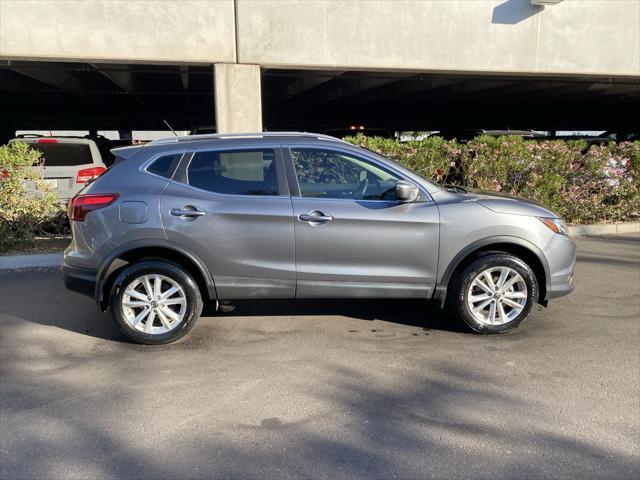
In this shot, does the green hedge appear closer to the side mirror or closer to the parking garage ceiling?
Answer: the parking garage ceiling

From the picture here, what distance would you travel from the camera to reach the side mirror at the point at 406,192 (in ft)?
14.6

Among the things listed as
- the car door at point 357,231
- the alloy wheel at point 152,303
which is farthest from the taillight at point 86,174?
the car door at point 357,231

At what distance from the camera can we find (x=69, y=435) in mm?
3225

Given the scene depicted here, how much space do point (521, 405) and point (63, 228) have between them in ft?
23.9

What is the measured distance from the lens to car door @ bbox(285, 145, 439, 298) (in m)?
4.55

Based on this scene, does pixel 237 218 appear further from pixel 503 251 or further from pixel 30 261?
pixel 30 261

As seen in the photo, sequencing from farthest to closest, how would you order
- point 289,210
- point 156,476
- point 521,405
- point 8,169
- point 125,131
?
point 125,131, point 8,169, point 289,210, point 521,405, point 156,476

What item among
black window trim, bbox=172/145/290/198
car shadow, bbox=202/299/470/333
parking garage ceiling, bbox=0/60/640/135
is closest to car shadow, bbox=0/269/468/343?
car shadow, bbox=202/299/470/333

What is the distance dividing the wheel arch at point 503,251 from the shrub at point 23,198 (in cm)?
598

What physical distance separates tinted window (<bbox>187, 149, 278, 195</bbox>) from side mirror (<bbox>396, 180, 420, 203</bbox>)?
105 centimetres

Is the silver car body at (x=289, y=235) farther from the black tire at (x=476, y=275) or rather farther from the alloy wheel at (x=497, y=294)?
the alloy wheel at (x=497, y=294)

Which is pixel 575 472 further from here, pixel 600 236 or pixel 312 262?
pixel 600 236

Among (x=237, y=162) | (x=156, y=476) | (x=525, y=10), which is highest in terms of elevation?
(x=525, y=10)

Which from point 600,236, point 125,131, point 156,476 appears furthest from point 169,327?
point 125,131
